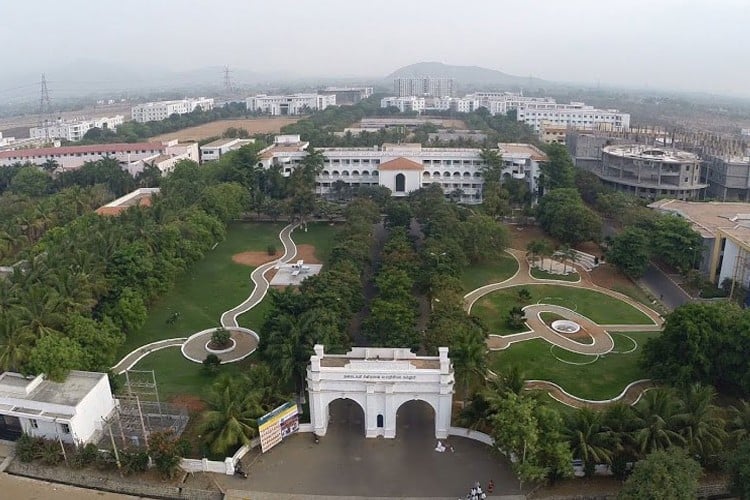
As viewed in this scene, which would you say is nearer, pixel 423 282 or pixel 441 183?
pixel 423 282

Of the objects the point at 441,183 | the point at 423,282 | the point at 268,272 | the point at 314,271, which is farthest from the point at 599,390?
the point at 441,183

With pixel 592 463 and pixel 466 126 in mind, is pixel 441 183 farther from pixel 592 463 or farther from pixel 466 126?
pixel 466 126

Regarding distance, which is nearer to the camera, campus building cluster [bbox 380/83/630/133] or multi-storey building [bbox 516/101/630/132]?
campus building cluster [bbox 380/83/630/133]

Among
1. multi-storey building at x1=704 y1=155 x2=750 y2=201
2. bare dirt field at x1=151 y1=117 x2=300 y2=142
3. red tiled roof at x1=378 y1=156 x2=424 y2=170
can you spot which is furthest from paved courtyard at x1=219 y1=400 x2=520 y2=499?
bare dirt field at x1=151 y1=117 x2=300 y2=142

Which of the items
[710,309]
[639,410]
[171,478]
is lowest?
[171,478]

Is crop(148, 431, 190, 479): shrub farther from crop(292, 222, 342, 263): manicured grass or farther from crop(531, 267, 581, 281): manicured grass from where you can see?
crop(531, 267, 581, 281): manicured grass

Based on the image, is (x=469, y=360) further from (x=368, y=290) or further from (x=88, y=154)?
(x=88, y=154)

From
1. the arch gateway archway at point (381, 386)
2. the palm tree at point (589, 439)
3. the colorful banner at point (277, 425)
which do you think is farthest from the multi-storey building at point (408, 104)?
the palm tree at point (589, 439)
